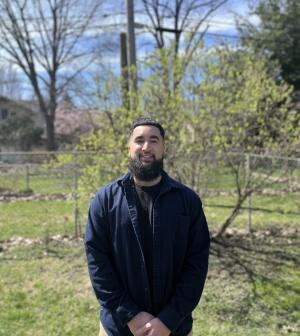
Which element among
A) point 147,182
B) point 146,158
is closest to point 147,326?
point 147,182

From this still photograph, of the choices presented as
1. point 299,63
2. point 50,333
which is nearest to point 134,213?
point 50,333

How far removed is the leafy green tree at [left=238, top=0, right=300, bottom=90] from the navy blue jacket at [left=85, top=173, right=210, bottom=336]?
69.2ft

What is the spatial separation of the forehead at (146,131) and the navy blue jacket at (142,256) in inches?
9.9

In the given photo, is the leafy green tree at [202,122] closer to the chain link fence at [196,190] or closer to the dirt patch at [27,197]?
the chain link fence at [196,190]

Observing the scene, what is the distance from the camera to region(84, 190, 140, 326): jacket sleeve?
277cm

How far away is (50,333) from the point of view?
4.84 metres

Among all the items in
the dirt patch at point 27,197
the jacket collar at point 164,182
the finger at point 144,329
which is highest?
the jacket collar at point 164,182

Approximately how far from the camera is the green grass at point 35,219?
30.3 ft

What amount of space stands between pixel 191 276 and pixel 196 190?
14.8ft

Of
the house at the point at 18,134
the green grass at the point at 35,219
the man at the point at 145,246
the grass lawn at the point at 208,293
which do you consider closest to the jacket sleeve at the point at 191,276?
the man at the point at 145,246

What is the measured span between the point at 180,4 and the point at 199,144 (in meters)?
27.1

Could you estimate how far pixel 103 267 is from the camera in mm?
2818

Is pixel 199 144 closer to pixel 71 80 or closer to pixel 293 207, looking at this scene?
pixel 293 207

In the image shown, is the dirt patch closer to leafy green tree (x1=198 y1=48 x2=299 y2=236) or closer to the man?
leafy green tree (x1=198 y1=48 x2=299 y2=236)
